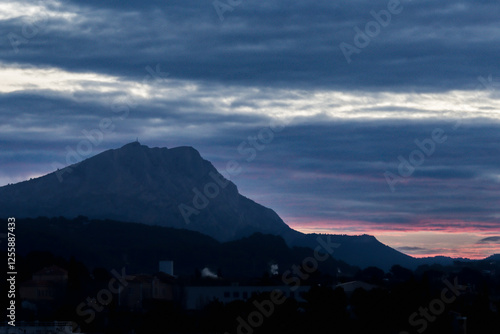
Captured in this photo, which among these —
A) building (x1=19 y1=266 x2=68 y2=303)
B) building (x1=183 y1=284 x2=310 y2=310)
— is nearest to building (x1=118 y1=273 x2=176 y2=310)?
building (x1=183 y1=284 x2=310 y2=310)

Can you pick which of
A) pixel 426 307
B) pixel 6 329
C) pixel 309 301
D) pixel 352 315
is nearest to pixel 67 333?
pixel 6 329

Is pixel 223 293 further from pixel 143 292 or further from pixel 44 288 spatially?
Result: pixel 44 288

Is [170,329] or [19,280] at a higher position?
[19,280]

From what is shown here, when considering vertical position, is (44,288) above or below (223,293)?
below

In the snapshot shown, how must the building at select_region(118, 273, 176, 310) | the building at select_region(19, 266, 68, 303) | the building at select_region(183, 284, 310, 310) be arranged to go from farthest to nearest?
the building at select_region(183, 284, 310, 310)
the building at select_region(118, 273, 176, 310)
the building at select_region(19, 266, 68, 303)

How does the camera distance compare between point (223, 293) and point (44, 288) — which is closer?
point (44, 288)

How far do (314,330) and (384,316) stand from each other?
12051 mm

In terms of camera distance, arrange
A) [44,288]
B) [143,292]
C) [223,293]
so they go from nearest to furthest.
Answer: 1. [44,288]
2. [143,292]
3. [223,293]

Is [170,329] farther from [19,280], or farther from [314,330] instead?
[19,280]

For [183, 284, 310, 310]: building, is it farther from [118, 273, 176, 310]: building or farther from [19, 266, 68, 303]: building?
[19, 266, 68, 303]: building

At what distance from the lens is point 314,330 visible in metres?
126

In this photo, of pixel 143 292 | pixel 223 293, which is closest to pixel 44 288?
pixel 143 292

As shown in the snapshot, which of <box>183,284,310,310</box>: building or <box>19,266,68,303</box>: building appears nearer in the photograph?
<box>19,266,68,303</box>: building

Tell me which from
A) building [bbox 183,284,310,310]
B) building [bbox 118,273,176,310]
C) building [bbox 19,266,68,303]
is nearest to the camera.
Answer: building [bbox 19,266,68,303]
